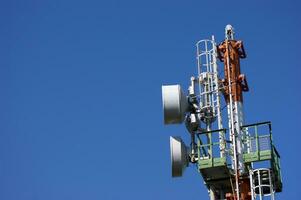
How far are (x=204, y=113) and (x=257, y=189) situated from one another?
5846mm

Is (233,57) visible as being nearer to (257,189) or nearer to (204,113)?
(204,113)

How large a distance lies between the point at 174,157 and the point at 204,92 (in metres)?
5.16

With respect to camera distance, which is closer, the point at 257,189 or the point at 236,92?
the point at 257,189

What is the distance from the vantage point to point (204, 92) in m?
63.2

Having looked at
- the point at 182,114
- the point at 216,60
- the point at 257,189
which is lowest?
the point at 257,189

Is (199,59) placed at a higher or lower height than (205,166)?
higher

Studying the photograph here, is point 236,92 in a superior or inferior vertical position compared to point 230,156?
superior

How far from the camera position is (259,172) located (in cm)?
5922

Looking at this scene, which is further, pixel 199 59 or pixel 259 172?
pixel 199 59

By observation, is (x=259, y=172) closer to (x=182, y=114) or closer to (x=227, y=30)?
(x=182, y=114)

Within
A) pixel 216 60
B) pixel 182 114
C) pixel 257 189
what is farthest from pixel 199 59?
pixel 257 189

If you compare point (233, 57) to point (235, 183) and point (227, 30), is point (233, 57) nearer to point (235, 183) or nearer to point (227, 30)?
point (227, 30)

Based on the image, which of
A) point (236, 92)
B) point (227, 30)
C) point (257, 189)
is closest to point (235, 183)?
point (257, 189)

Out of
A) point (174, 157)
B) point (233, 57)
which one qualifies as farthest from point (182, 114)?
point (233, 57)
